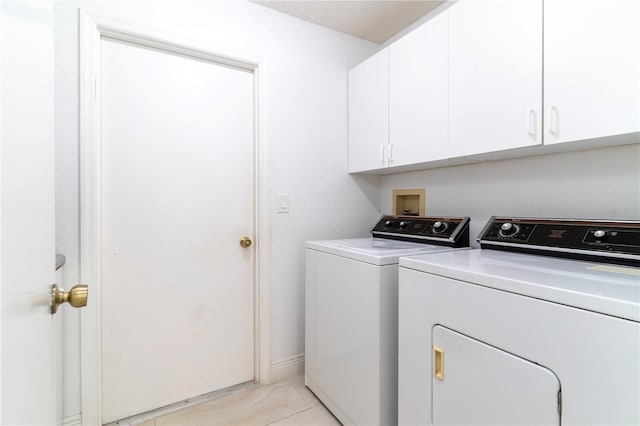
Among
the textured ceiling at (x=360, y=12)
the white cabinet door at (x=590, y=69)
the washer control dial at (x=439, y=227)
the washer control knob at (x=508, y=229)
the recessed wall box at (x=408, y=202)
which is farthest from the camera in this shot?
the recessed wall box at (x=408, y=202)

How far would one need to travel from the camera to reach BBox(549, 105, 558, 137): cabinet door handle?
3.85ft

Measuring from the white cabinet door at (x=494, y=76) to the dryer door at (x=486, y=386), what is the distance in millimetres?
859

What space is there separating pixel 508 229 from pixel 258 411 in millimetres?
1638

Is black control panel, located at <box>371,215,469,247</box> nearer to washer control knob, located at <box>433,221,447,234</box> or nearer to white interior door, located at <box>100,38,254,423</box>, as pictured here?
washer control knob, located at <box>433,221,447,234</box>

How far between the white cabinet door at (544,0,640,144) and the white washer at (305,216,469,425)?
694 millimetres

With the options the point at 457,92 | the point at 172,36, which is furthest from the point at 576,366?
the point at 172,36

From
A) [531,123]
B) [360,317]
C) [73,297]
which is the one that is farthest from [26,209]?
[531,123]

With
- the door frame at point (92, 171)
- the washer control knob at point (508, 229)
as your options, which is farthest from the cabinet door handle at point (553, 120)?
the door frame at point (92, 171)

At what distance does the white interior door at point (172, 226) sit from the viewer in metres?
1.61

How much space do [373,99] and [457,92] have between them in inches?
25.1

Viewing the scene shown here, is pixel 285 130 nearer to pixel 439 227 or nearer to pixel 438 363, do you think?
pixel 439 227

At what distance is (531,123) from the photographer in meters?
1.23

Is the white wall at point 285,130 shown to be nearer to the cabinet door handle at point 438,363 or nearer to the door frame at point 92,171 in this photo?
the door frame at point 92,171

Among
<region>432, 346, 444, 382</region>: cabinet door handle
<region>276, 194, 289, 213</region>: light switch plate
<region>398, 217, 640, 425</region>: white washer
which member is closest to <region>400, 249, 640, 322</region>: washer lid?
<region>398, 217, 640, 425</region>: white washer
